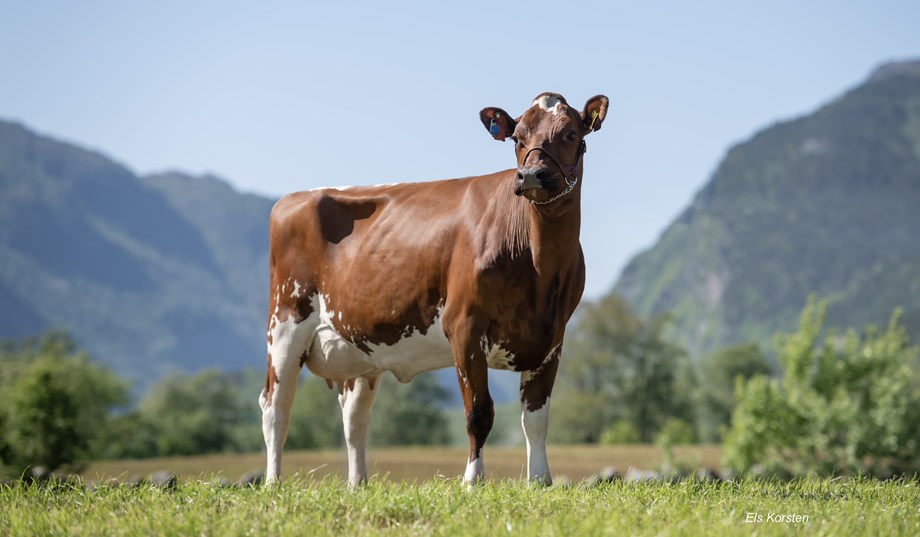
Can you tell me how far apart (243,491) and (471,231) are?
319 cm

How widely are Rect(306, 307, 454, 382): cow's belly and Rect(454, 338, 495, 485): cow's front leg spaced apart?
711 mm

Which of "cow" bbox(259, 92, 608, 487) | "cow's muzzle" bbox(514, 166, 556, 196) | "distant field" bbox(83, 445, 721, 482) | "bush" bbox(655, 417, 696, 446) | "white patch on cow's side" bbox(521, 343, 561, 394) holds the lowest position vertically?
"bush" bbox(655, 417, 696, 446)

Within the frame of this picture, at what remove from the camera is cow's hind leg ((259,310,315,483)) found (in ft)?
35.6

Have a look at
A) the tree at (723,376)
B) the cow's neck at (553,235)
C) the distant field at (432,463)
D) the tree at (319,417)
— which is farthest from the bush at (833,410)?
the tree at (723,376)

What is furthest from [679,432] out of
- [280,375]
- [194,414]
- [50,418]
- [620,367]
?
[280,375]

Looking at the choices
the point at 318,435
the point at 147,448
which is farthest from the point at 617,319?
the point at 147,448

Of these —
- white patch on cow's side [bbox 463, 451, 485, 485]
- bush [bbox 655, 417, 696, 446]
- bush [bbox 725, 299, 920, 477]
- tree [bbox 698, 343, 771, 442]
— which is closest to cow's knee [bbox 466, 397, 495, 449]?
white patch on cow's side [bbox 463, 451, 485, 485]

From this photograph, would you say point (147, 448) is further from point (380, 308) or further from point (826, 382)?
point (380, 308)

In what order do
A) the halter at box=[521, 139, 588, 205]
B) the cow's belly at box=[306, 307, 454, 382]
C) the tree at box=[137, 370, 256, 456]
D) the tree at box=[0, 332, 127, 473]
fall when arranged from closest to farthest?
the halter at box=[521, 139, 588, 205], the cow's belly at box=[306, 307, 454, 382], the tree at box=[0, 332, 127, 473], the tree at box=[137, 370, 256, 456]

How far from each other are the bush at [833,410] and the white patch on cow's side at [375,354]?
119 ft

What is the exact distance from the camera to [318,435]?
4087 inches

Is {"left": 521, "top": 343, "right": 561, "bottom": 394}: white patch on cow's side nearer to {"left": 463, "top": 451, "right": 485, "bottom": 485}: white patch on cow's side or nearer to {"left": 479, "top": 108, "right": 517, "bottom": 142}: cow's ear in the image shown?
{"left": 463, "top": 451, "right": 485, "bottom": 485}: white patch on cow's side

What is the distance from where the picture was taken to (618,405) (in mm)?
100125

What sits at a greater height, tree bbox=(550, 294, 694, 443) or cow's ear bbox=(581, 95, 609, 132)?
cow's ear bbox=(581, 95, 609, 132)
